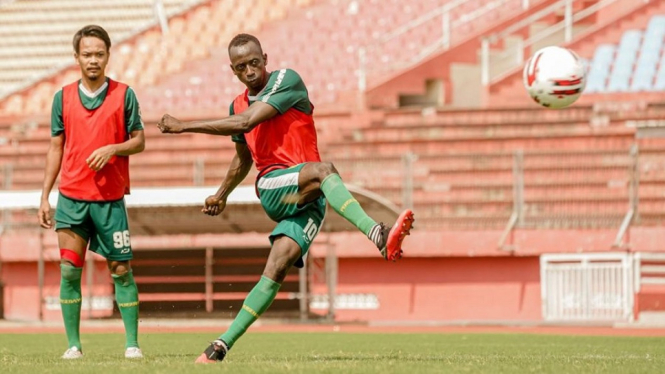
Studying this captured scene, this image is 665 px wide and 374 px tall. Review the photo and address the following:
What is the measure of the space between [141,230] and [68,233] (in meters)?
11.9

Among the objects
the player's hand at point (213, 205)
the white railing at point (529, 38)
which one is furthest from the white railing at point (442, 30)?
the player's hand at point (213, 205)

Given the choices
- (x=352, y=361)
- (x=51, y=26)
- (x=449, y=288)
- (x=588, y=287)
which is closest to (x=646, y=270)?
(x=588, y=287)

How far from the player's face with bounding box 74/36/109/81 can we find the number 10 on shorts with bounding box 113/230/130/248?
0.98 metres

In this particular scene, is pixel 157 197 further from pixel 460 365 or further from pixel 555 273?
pixel 460 365

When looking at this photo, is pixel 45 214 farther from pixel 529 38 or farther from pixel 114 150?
pixel 529 38

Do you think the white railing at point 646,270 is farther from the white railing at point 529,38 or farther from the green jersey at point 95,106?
the green jersey at point 95,106

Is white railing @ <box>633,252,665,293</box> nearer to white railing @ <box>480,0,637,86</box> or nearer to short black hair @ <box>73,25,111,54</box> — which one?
white railing @ <box>480,0,637,86</box>

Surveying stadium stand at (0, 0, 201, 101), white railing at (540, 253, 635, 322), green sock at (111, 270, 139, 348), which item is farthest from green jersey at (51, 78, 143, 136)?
stadium stand at (0, 0, 201, 101)

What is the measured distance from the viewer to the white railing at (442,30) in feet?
85.1

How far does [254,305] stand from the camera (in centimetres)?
734

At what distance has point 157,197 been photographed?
17438 mm

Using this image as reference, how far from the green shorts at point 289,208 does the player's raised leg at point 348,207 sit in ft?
0.20

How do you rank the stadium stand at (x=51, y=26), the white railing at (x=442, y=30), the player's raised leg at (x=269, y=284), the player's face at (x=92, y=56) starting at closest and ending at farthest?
the player's raised leg at (x=269, y=284) → the player's face at (x=92, y=56) → the white railing at (x=442, y=30) → the stadium stand at (x=51, y=26)

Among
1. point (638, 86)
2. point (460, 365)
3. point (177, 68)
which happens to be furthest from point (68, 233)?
point (177, 68)
